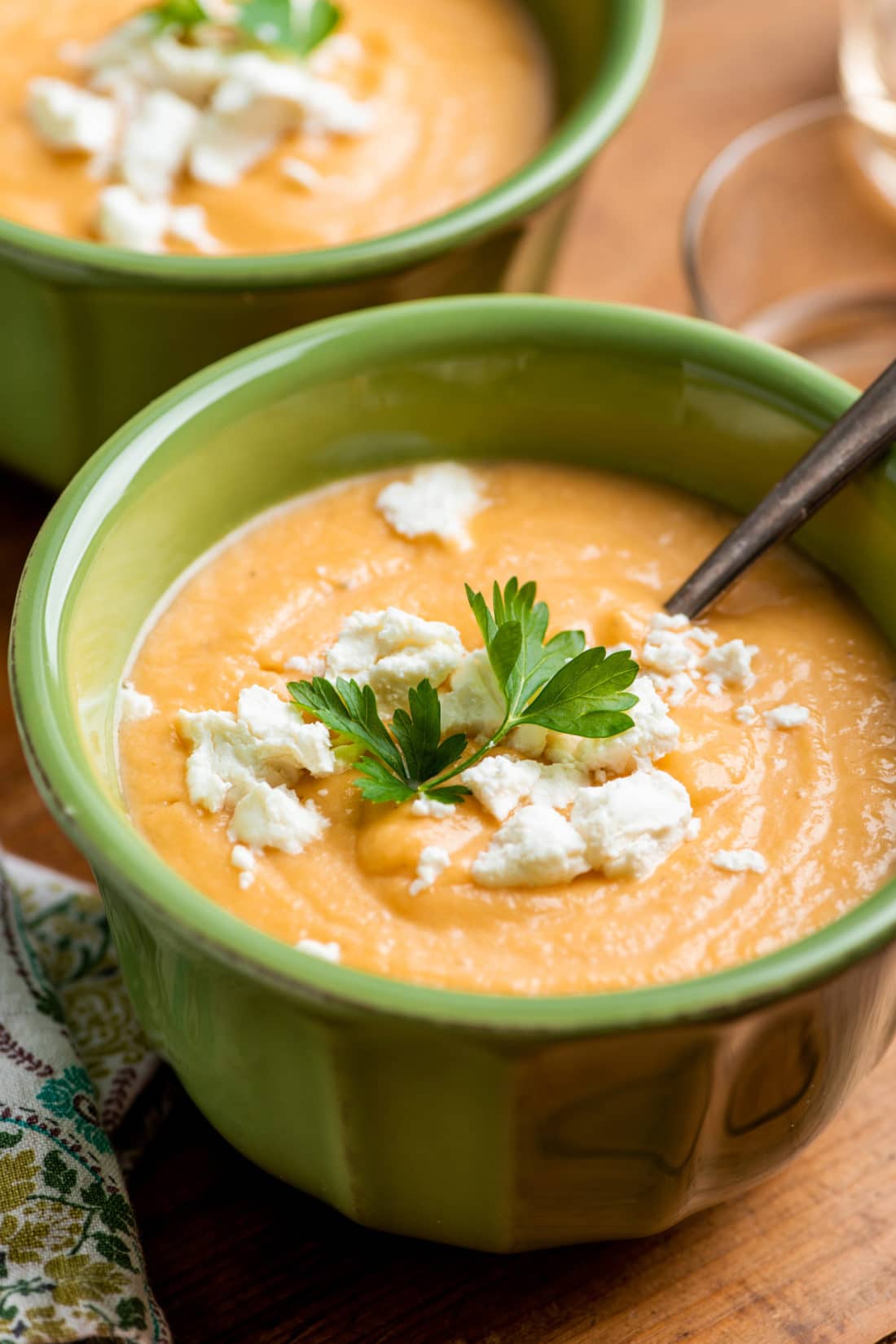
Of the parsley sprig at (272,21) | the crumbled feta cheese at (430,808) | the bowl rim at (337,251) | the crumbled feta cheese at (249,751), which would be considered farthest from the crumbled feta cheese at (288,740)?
the parsley sprig at (272,21)

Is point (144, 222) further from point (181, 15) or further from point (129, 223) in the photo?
point (181, 15)

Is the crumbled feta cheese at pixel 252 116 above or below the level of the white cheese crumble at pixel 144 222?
above

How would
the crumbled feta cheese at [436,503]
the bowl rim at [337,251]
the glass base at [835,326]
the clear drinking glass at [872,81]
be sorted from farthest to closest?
the clear drinking glass at [872,81] < the glass base at [835,326] < the bowl rim at [337,251] < the crumbled feta cheese at [436,503]

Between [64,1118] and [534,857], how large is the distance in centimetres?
58

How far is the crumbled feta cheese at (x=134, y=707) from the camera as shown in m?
1.86

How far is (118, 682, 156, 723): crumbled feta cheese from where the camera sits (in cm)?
186

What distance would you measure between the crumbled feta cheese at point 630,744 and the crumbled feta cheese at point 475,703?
66 millimetres

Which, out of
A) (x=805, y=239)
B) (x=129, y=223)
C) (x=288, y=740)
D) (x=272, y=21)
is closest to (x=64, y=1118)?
(x=288, y=740)

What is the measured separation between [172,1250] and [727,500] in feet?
3.58

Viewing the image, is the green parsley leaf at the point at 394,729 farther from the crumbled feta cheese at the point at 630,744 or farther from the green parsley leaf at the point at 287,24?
the green parsley leaf at the point at 287,24

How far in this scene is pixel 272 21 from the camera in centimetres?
265

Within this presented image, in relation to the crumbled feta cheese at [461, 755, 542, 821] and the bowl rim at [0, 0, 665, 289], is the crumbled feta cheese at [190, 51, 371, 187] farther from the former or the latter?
the crumbled feta cheese at [461, 755, 542, 821]

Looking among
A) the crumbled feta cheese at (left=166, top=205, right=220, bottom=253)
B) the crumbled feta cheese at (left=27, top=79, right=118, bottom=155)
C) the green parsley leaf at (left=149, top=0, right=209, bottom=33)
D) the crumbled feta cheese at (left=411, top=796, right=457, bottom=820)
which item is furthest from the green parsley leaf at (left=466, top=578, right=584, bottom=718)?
the green parsley leaf at (left=149, top=0, right=209, bottom=33)

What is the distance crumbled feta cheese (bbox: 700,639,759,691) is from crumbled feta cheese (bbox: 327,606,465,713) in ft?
0.90
